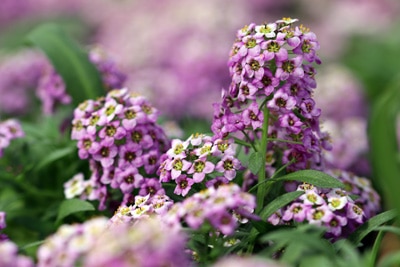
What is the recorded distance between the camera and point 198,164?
221 centimetres

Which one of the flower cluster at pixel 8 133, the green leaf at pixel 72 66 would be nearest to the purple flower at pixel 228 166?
the flower cluster at pixel 8 133

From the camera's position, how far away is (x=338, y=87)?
495cm

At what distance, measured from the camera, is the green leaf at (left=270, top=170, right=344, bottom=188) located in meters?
2.23

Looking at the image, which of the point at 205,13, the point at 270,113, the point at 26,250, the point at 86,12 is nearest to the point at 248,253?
the point at 270,113

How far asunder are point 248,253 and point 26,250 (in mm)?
881

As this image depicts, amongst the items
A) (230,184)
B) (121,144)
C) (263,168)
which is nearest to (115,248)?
(230,184)

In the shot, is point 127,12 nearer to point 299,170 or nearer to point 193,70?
point 193,70

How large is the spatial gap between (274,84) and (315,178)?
36cm

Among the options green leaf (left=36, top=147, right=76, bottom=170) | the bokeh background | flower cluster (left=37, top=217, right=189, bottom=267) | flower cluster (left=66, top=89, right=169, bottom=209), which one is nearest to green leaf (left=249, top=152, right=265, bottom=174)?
flower cluster (left=66, top=89, right=169, bottom=209)

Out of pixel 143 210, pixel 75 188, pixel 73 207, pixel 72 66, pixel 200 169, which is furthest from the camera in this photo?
pixel 72 66

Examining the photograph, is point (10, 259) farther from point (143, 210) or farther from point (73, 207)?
point (73, 207)

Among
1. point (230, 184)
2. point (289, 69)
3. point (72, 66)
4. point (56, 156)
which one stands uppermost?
point (289, 69)

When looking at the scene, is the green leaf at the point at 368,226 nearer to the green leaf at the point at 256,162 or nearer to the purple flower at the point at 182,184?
the green leaf at the point at 256,162

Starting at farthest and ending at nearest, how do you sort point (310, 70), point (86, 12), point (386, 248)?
1. point (86, 12)
2. point (386, 248)
3. point (310, 70)
